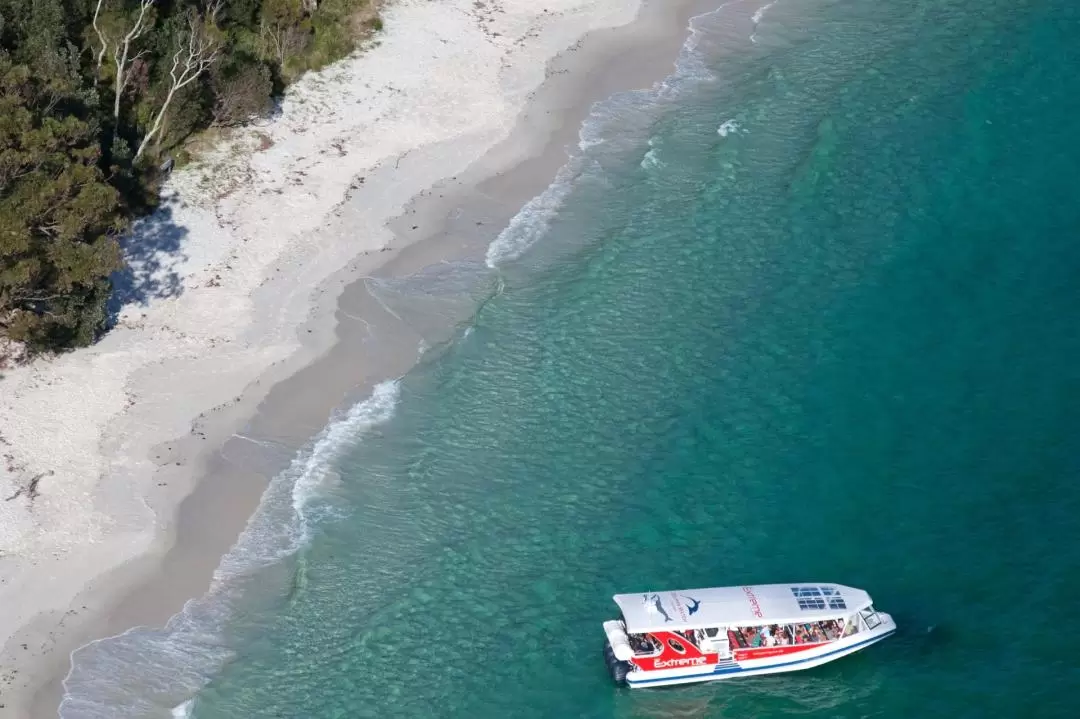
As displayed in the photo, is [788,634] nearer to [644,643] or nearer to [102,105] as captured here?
[644,643]

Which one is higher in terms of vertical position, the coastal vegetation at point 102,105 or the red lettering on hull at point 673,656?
the coastal vegetation at point 102,105

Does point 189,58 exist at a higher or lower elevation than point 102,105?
higher

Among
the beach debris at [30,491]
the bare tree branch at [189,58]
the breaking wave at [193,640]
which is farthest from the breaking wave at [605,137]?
the beach debris at [30,491]

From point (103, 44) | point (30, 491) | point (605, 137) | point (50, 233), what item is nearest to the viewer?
point (30, 491)

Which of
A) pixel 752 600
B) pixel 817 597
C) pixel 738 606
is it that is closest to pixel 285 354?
pixel 738 606

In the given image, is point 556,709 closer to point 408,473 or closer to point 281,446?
point 408,473

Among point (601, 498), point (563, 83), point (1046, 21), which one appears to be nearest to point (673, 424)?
point (601, 498)

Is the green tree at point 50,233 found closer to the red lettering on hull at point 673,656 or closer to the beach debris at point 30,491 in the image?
the beach debris at point 30,491
